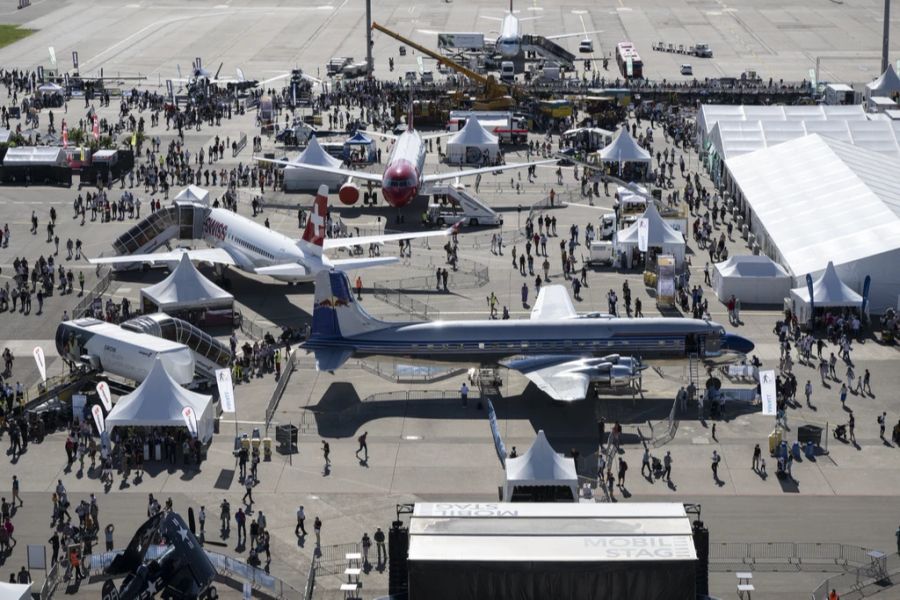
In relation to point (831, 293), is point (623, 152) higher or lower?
higher

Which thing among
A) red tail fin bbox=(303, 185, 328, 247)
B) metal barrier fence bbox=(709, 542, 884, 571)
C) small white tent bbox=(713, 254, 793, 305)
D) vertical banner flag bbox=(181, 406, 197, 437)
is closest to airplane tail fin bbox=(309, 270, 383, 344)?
vertical banner flag bbox=(181, 406, 197, 437)

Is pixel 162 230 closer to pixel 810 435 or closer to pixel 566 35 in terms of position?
pixel 810 435

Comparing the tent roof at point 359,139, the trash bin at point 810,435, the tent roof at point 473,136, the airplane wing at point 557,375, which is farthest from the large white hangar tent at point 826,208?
the tent roof at point 359,139

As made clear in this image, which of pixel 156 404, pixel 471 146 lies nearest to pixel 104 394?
pixel 156 404

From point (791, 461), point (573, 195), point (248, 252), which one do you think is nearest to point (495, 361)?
point (791, 461)

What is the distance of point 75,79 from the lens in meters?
145

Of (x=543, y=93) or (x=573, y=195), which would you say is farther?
(x=543, y=93)

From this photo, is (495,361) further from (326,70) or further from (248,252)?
(326,70)

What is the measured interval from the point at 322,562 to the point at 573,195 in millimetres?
56951

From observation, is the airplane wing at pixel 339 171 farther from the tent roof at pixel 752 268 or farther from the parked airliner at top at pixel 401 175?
the tent roof at pixel 752 268

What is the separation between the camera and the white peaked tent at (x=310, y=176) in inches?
4252

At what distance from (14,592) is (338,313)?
25543 millimetres

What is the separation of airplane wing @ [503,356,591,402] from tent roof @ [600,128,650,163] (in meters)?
43.5

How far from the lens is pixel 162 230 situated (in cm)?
8812
